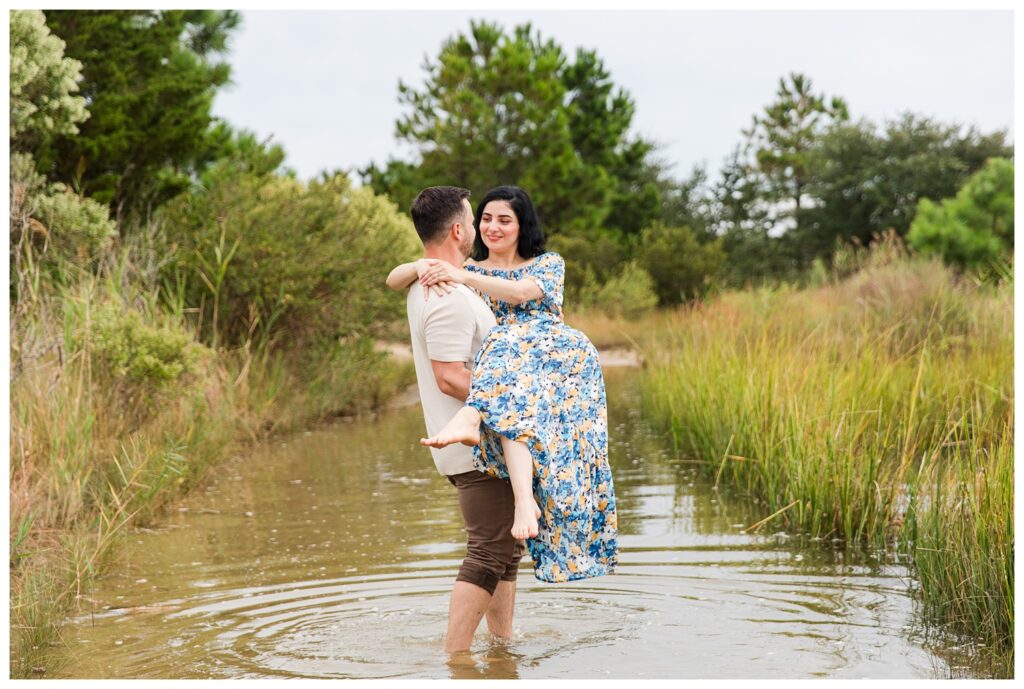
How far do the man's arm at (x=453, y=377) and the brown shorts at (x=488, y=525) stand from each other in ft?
1.04

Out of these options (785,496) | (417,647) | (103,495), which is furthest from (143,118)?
(417,647)

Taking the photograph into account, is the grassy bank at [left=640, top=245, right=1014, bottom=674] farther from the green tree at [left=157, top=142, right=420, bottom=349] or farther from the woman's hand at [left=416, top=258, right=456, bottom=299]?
the green tree at [left=157, top=142, right=420, bottom=349]

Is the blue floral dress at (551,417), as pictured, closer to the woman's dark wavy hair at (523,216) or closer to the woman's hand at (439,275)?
the woman's dark wavy hair at (523,216)

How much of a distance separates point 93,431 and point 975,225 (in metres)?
19.2

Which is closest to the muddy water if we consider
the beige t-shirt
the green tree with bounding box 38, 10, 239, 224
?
the beige t-shirt

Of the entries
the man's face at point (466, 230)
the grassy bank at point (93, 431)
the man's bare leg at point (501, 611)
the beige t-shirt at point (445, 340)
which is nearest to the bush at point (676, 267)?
the grassy bank at point (93, 431)

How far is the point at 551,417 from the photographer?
4.46 meters

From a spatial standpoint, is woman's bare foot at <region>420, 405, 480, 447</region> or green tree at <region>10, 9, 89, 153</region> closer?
woman's bare foot at <region>420, 405, 480, 447</region>

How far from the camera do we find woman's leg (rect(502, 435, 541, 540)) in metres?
4.23

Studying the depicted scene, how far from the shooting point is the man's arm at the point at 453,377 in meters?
4.37

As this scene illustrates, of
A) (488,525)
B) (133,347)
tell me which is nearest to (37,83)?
(133,347)

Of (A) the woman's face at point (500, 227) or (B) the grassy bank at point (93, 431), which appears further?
(B) the grassy bank at point (93, 431)

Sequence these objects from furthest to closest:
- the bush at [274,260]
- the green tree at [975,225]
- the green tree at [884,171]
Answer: the green tree at [884,171] → the green tree at [975,225] → the bush at [274,260]

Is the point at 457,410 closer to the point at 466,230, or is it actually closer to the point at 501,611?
the point at 466,230
